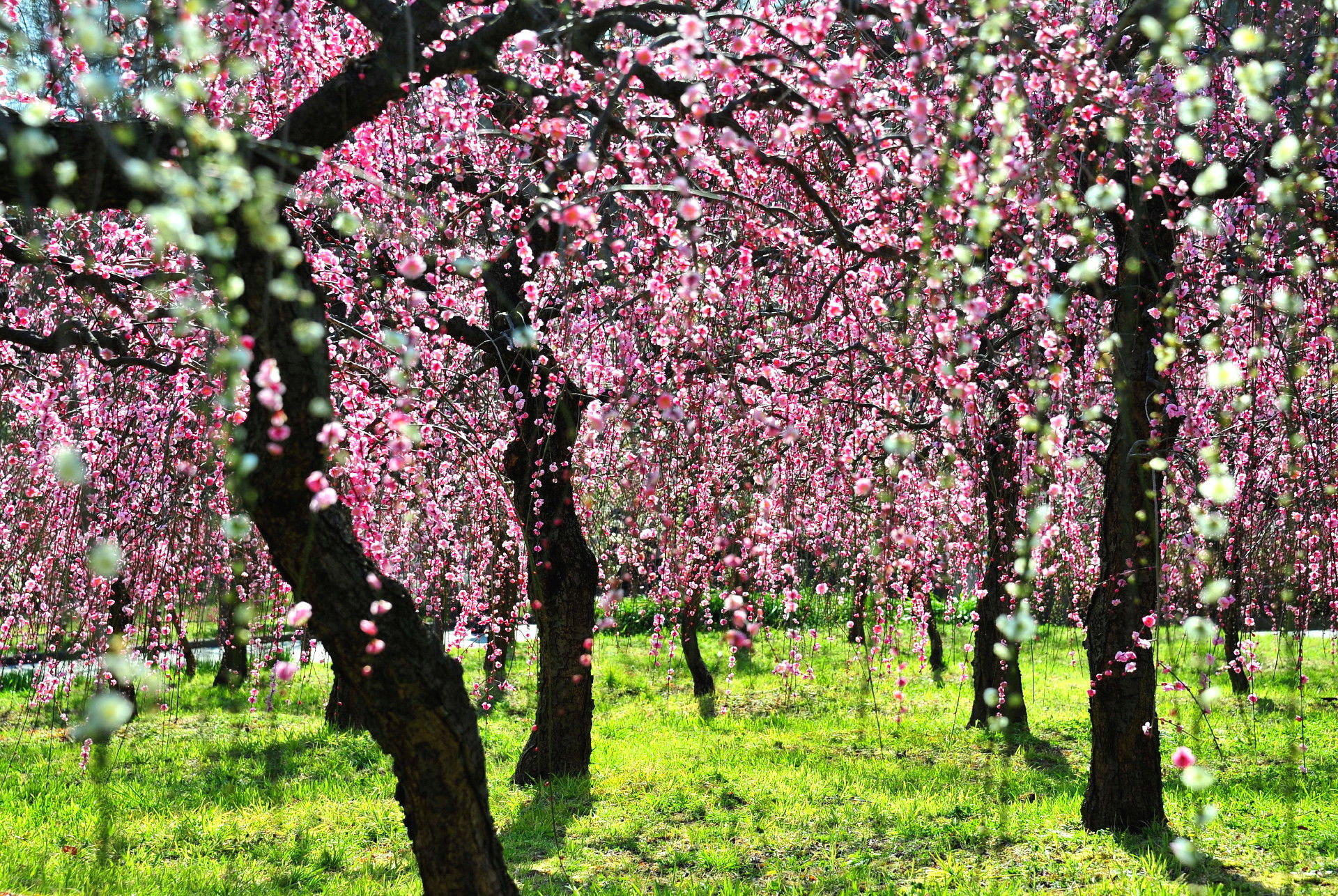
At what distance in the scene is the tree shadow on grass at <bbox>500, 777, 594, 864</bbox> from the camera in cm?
631

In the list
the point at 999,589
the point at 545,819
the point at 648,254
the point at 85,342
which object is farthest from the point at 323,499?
the point at 999,589

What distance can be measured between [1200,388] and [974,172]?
5.50 m

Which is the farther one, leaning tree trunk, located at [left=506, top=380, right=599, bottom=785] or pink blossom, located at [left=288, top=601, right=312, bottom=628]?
leaning tree trunk, located at [left=506, top=380, right=599, bottom=785]

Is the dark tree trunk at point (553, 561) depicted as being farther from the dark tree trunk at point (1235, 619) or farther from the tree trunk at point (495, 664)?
the dark tree trunk at point (1235, 619)

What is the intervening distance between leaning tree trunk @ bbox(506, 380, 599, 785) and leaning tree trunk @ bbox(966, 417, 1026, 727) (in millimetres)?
3092

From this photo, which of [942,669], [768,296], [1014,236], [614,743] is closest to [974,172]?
[1014,236]

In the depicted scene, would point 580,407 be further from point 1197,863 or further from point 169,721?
point 169,721

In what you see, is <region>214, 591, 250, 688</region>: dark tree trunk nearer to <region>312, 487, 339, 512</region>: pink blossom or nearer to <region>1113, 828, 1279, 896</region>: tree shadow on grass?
<region>312, 487, 339, 512</region>: pink blossom

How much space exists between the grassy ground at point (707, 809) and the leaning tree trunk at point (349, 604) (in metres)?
1.93

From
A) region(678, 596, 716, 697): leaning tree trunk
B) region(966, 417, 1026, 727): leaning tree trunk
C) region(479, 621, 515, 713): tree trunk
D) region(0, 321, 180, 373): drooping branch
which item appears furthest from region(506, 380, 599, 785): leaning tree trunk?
region(678, 596, 716, 697): leaning tree trunk

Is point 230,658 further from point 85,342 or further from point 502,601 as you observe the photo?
point 85,342

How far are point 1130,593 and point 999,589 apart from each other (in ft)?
12.5

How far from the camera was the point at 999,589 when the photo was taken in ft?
31.5

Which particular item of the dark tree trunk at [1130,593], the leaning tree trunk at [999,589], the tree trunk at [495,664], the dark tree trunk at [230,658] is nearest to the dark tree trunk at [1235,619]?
the dark tree trunk at [1130,593]
